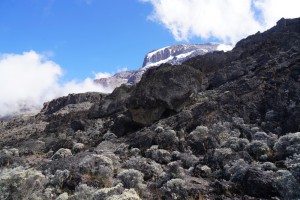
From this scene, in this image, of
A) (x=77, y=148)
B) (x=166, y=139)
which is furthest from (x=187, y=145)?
(x=77, y=148)

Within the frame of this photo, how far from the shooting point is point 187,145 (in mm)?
30438

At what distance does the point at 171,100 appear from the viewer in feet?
142

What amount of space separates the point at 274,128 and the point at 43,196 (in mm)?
17799

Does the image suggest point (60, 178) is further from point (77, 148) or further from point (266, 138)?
point (77, 148)

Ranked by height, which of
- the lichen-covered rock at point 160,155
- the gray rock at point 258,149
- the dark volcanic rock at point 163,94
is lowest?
the gray rock at point 258,149

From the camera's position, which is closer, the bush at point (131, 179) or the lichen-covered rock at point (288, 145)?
the bush at point (131, 179)

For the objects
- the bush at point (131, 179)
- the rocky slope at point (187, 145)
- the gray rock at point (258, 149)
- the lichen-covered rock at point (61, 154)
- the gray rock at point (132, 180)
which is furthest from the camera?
the lichen-covered rock at point (61, 154)

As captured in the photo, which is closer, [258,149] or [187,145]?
[258,149]

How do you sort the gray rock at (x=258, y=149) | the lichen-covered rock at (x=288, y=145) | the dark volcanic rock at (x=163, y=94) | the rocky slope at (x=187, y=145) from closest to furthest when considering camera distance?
1. the rocky slope at (x=187, y=145)
2. the lichen-covered rock at (x=288, y=145)
3. the gray rock at (x=258, y=149)
4. the dark volcanic rock at (x=163, y=94)

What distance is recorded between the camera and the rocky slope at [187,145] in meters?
19.1

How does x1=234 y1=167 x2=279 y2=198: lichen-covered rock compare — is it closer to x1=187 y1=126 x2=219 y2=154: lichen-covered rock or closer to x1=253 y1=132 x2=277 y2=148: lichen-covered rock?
x1=253 y1=132 x2=277 y2=148: lichen-covered rock

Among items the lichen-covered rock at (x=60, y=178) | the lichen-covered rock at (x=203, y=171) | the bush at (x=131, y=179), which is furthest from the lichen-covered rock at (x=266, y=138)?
the lichen-covered rock at (x=60, y=178)

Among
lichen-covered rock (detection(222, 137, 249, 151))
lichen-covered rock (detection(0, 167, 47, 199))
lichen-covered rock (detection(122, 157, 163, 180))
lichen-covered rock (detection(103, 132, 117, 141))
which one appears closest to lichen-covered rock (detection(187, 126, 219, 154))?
lichen-covered rock (detection(222, 137, 249, 151))

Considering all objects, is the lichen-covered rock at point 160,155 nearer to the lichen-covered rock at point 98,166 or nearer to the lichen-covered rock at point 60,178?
the lichen-covered rock at point 98,166
